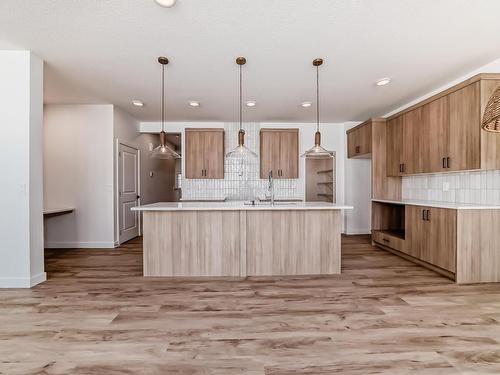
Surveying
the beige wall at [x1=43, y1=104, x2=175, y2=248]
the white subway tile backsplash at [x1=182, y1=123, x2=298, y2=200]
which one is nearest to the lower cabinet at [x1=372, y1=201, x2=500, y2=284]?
the white subway tile backsplash at [x1=182, y1=123, x2=298, y2=200]

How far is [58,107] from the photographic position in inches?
189

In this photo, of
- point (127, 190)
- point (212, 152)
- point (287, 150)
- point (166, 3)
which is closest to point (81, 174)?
point (127, 190)

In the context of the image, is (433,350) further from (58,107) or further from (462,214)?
(58,107)

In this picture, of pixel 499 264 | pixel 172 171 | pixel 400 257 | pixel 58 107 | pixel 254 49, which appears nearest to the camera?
pixel 254 49

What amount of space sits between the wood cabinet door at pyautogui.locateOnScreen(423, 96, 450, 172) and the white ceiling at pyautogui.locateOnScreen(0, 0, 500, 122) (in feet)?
1.35

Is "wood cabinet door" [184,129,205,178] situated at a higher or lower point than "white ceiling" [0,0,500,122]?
lower

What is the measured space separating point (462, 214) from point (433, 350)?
1834 millimetres

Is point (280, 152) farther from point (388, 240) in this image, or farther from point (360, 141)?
point (388, 240)

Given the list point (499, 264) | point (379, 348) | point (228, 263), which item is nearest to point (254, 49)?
point (228, 263)

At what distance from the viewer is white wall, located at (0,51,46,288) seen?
9.57ft

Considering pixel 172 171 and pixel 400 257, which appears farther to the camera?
pixel 172 171

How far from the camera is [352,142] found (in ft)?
18.6

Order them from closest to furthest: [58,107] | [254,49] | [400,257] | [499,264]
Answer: [254,49] → [499,264] → [400,257] → [58,107]

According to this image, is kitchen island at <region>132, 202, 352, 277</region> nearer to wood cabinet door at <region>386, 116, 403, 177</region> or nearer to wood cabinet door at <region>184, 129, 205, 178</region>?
wood cabinet door at <region>386, 116, 403, 177</region>
